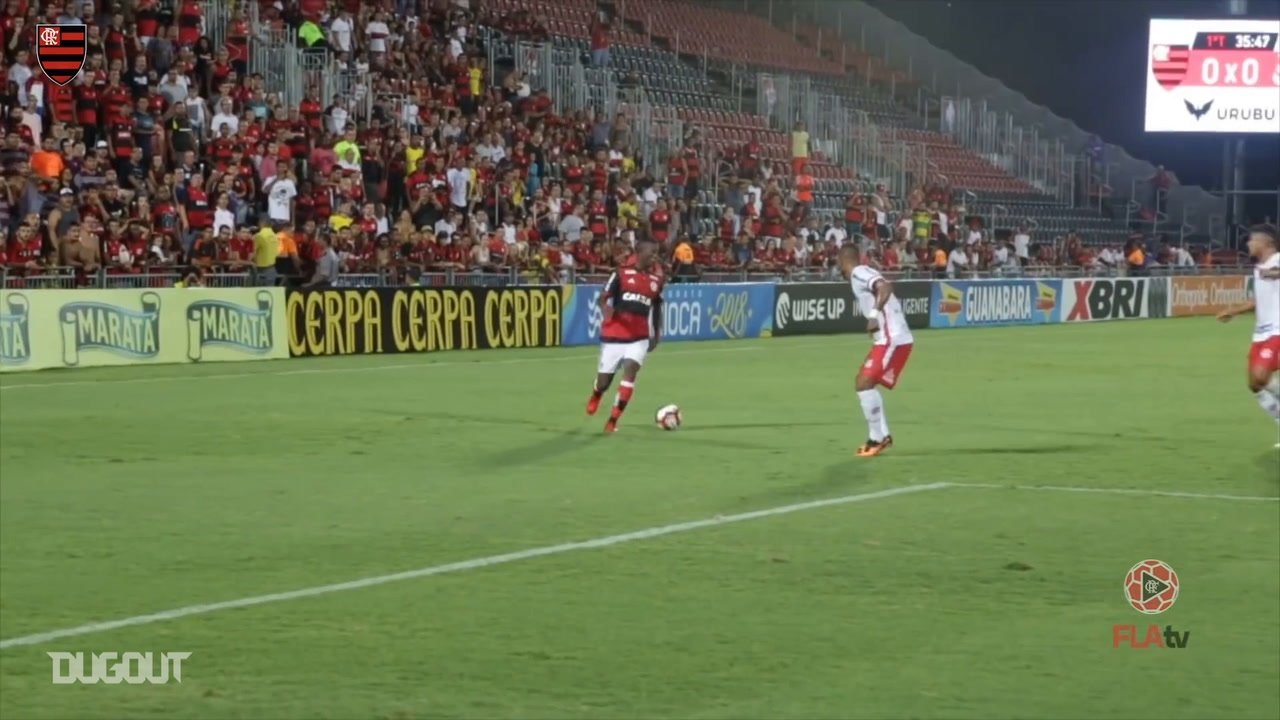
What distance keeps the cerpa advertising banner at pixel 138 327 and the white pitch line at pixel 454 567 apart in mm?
14718

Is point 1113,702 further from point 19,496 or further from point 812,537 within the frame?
point 19,496

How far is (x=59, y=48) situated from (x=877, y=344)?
935 cm

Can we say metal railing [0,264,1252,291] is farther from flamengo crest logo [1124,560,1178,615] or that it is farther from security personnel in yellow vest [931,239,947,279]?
flamengo crest logo [1124,560,1178,615]

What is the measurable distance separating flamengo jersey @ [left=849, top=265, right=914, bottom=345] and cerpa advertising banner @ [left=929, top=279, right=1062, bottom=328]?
27.6m

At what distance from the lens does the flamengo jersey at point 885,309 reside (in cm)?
1703

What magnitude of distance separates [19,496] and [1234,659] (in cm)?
850

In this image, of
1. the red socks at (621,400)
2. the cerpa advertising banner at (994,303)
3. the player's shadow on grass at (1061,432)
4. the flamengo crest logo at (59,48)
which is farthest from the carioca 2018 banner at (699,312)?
the red socks at (621,400)

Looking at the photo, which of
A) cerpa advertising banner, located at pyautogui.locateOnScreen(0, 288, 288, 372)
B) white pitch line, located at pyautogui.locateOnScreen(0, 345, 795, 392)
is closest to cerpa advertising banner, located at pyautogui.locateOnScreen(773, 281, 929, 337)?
white pitch line, located at pyautogui.locateOnScreen(0, 345, 795, 392)

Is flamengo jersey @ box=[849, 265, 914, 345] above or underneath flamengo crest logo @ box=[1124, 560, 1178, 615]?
above

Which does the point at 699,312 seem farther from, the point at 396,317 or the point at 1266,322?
the point at 1266,322

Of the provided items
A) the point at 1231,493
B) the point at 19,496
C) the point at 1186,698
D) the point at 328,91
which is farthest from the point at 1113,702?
the point at 328,91

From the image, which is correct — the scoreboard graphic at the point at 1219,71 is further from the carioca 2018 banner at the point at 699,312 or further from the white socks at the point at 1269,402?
the white socks at the point at 1269,402

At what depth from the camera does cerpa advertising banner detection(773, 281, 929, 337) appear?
3994cm

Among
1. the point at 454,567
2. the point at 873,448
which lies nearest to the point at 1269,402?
the point at 873,448
